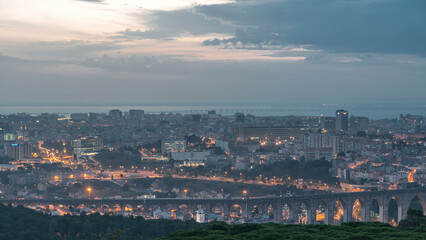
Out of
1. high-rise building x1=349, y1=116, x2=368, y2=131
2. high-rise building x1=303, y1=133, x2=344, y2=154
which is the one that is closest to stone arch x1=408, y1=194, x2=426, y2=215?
high-rise building x1=303, y1=133, x2=344, y2=154

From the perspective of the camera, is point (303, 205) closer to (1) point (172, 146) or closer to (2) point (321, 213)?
(2) point (321, 213)

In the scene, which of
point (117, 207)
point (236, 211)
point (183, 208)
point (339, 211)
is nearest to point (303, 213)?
point (339, 211)

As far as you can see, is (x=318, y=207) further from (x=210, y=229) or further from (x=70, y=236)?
(x=210, y=229)

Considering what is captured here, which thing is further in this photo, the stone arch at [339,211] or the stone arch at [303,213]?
the stone arch at [339,211]

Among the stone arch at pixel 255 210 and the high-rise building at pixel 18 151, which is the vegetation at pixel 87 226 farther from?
the high-rise building at pixel 18 151

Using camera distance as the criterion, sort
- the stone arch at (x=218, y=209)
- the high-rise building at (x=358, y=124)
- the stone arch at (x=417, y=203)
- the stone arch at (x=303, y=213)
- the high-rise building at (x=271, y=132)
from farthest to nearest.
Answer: the high-rise building at (x=358, y=124)
the high-rise building at (x=271, y=132)
the stone arch at (x=417, y=203)
the stone arch at (x=303, y=213)
the stone arch at (x=218, y=209)

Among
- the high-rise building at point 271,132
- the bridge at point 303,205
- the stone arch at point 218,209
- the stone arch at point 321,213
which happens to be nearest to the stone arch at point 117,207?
the bridge at point 303,205

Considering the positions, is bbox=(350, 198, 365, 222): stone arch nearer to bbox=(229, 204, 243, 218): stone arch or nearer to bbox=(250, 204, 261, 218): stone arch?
bbox=(250, 204, 261, 218): stone arch
